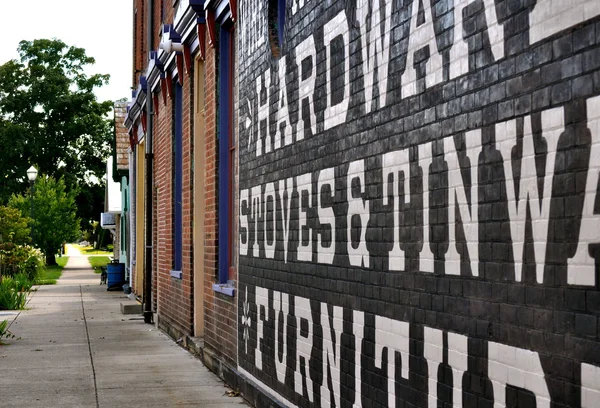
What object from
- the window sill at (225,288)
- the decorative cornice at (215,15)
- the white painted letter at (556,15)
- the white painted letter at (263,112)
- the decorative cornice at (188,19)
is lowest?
the window sill at (225,288)

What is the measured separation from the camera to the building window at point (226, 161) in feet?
38.8

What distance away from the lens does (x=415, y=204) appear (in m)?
5.44

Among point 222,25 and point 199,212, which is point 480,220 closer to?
point 222,25

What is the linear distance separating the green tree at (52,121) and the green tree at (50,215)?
1095cm

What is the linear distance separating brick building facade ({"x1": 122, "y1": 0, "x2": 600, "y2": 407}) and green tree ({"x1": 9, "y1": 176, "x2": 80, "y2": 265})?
1590 inches

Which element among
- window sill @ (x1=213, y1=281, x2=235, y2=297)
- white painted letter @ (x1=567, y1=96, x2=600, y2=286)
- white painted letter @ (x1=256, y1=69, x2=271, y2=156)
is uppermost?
white painted letter @ (x1=256, y1=69, x2=271, y2=156)

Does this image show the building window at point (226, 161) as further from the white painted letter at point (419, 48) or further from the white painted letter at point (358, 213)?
the white painted letter at point (419, 48)

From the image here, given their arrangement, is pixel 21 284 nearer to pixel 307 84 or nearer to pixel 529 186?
pixel 307 84

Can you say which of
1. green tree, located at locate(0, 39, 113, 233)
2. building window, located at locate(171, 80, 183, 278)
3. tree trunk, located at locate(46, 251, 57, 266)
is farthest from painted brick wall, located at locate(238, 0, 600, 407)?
green tree, located at locate(0, 39, 113, 233)

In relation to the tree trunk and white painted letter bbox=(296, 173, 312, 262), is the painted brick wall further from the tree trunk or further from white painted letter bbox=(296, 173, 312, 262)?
the tree trunk

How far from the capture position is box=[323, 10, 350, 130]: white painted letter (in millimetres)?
6711

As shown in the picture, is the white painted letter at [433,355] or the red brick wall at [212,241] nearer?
the white painted letter at [433,355]

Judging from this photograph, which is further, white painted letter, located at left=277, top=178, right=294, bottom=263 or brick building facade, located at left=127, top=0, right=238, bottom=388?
brick building facade, located at left=127, top=0, right=238, bottom=388

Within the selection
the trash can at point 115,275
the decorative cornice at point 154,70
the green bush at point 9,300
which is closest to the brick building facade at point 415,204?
the decorative cornice at point 154,70
